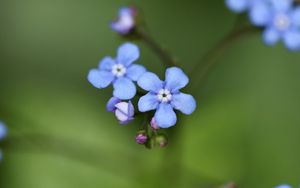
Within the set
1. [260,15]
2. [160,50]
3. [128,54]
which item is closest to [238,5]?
[260,15]

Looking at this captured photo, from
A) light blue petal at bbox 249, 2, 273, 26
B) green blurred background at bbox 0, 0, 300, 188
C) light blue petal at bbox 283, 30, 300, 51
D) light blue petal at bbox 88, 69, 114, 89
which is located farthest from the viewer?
green blurred background at bbox 0, 0, 300, 188

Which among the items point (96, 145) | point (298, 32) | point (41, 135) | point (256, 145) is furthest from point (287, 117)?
point (41, 135)

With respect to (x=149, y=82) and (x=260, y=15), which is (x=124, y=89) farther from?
(x=260, y=15)

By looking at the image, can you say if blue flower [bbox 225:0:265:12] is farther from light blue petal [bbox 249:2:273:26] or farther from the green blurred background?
the green blurred background

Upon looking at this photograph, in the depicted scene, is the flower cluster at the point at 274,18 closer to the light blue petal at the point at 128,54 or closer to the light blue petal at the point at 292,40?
the light blue petal at the point at 292,40

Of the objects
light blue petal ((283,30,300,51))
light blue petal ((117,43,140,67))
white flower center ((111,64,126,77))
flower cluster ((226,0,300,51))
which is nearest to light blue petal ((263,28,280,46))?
flower cluster ((226,0,300,51))
